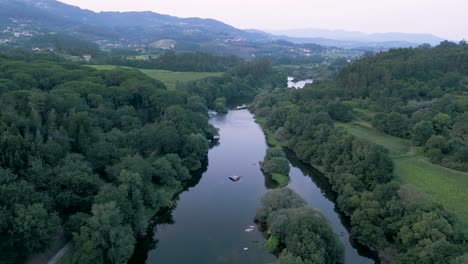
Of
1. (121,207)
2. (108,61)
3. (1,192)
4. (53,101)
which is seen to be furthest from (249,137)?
(108,61)

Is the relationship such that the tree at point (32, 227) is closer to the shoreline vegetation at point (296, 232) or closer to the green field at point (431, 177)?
the shoreline vegetation at point (296, 232)

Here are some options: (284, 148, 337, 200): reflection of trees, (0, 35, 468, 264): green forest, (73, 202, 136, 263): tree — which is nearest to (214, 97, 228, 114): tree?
(0, 35, 468, 264): green forest

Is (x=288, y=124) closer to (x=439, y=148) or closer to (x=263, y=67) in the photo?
(x=439, y=148)

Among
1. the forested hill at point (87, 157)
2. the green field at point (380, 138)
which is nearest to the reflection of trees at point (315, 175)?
the green field at point (380, 138)

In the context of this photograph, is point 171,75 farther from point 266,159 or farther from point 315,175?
point 315,175

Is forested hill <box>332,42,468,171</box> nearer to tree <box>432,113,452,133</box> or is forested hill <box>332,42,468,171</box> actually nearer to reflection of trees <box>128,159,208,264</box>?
tree <box>432,113,452,133</box>

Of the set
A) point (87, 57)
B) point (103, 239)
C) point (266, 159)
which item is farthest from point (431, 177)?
point (87, 57)
